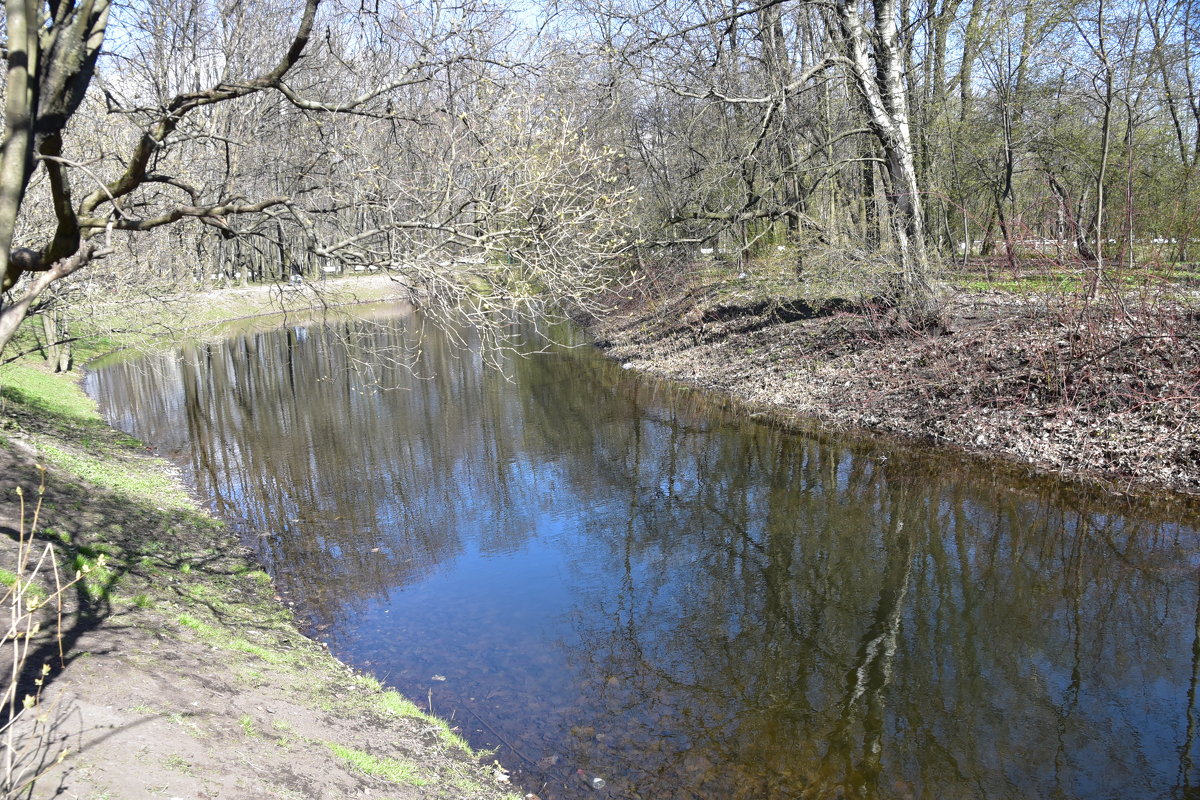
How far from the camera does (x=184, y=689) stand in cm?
564

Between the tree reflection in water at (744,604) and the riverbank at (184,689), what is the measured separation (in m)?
0.79

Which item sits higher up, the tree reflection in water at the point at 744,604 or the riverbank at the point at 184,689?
the riverbank at the point at 184,689

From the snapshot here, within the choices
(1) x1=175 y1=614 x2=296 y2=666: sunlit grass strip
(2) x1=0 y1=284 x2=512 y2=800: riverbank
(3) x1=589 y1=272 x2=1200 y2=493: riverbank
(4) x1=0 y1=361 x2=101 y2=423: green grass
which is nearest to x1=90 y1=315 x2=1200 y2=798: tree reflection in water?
(2) x1=0 y1=284 x2=512 y2=800: riverbank

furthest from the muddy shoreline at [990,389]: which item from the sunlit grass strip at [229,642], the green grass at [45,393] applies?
the green grass at [45,393]

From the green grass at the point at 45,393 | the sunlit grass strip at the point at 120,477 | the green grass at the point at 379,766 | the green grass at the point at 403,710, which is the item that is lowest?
the green grass at the point at 403,710

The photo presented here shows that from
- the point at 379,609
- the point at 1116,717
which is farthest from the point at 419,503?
the point at 1116,717

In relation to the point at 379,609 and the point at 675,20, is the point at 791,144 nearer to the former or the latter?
the point at 675,20

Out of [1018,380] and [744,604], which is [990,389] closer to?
[1018,380]

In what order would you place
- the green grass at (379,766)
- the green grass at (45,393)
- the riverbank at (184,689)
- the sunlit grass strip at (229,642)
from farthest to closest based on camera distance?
1. the green grass at (45,393)
2. the sunlit grass strip at (229,642)
3. the green grass at (379,766)
4. the riverbank at (184,689)

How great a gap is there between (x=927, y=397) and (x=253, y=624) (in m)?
11.8

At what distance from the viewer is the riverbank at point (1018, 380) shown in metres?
11.5

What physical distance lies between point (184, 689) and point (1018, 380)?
12.9 metres

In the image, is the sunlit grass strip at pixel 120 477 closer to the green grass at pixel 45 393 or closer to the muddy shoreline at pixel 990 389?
the green grass at pixel 45 393

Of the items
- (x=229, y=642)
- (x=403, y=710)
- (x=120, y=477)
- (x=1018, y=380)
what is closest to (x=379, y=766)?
(x=403, y=710)
